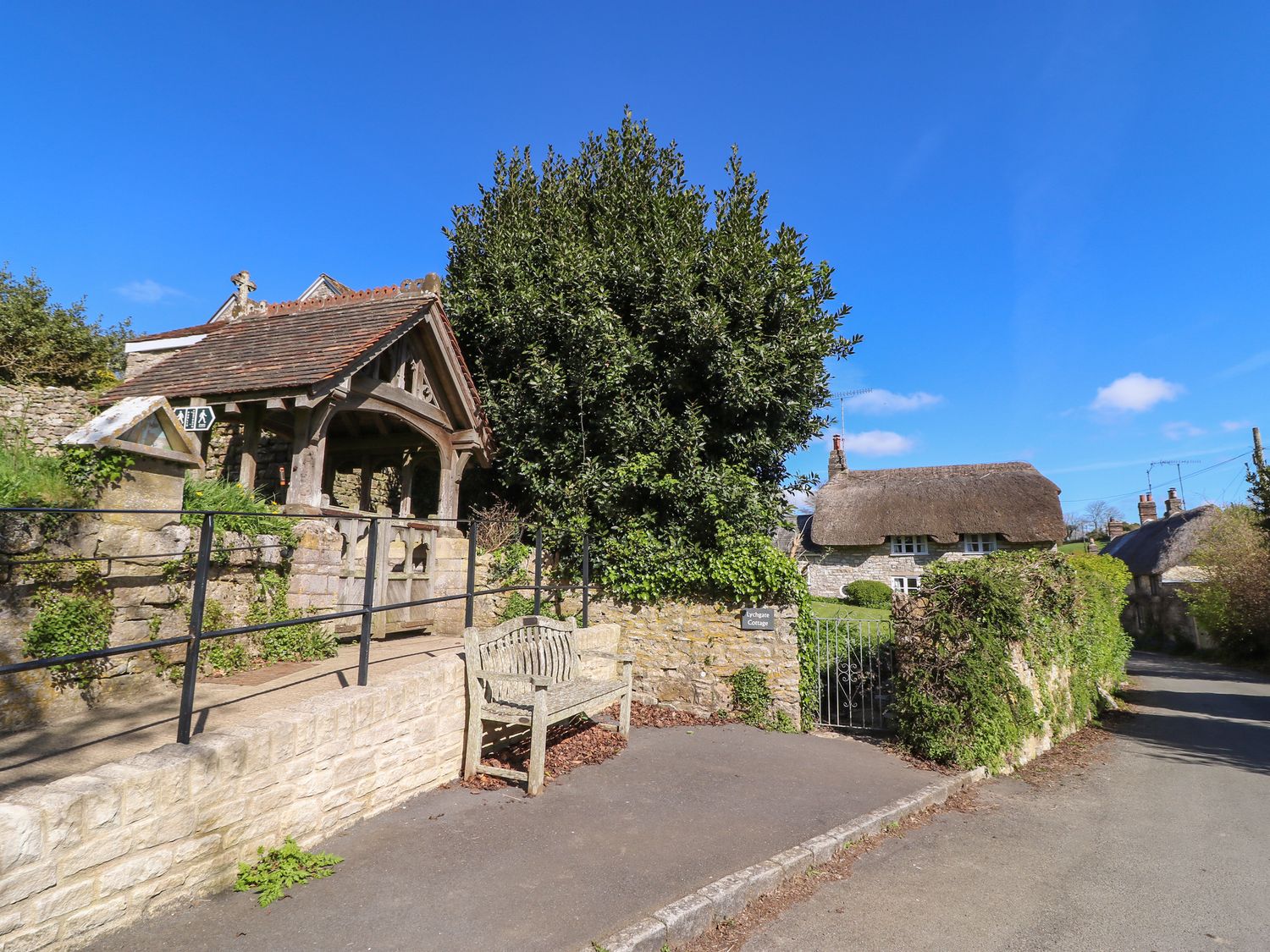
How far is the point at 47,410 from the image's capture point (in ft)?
30.2

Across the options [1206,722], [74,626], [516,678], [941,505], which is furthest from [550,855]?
[941,505]

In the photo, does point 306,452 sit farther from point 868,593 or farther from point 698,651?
point 868,593

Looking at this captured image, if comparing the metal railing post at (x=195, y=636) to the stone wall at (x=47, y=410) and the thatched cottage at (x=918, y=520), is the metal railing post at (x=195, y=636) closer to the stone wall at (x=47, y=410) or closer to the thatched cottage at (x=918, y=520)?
the stone wall at (x=47, y=410)

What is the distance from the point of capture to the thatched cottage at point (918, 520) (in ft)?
79.7

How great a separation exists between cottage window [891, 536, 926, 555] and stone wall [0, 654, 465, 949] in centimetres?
2465

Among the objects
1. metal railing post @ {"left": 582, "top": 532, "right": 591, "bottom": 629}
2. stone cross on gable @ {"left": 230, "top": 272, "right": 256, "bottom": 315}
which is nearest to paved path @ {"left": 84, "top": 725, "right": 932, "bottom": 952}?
metal railing post @ {"left": 582, "top": 532, "right": 591, "bottom": 629}

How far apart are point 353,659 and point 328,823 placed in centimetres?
260

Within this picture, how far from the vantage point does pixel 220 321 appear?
10.5m

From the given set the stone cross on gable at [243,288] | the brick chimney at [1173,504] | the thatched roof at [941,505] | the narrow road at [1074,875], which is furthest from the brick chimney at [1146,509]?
the stone cross on gable at [243,288]

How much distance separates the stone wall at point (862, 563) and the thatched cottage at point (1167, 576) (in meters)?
7.91

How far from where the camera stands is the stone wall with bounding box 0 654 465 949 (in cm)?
251

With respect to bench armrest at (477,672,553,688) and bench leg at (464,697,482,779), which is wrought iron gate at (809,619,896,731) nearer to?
bench armrest at (477,672,553,688)

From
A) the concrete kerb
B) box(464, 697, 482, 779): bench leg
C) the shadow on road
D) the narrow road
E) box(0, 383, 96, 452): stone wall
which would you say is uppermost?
box(0, 383, 96, 452): stone wall

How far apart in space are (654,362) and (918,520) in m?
19.1
